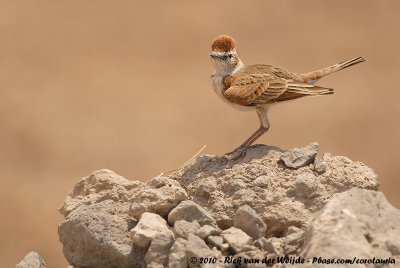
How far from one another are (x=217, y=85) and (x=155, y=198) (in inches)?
67.5

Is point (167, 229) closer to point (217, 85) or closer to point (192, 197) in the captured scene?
point (192, 197)

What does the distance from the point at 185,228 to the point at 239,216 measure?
0.37 meters

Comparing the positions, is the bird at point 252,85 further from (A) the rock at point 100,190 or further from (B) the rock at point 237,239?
(B) the rock at point 237,239

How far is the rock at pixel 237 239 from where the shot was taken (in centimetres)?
661

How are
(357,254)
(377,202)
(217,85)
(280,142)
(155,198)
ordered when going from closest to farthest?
1. (357,254)
2. (377,202)
3. (155,198)
4. (217,85)
5. (280,142)

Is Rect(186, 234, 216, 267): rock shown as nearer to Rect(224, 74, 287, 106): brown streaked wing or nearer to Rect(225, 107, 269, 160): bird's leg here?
Rect(225, 107, 269, 160): bird's leg

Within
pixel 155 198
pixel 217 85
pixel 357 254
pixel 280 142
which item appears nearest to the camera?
pixel 357 254

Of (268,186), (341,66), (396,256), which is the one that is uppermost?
(341,66)

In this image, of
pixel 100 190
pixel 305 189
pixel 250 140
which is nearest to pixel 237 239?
pixel 305 189

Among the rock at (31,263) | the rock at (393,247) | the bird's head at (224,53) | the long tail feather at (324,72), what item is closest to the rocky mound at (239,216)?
the rock at (393,247)

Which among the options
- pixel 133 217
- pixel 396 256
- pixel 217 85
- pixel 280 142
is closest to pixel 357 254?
pixel 396 256

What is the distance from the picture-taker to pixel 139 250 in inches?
274

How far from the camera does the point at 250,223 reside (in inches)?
270

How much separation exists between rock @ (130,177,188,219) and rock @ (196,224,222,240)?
41 cm
